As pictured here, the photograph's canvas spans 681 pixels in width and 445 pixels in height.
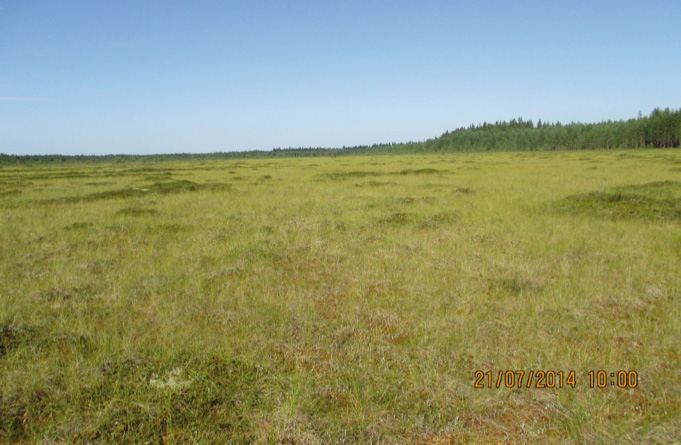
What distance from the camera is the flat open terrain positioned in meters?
3.36

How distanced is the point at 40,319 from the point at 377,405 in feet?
17.5

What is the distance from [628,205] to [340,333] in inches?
539

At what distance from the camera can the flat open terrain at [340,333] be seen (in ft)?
11.0

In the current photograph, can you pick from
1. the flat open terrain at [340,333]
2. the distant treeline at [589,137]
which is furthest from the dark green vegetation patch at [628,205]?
the distant treeline at [589,137]

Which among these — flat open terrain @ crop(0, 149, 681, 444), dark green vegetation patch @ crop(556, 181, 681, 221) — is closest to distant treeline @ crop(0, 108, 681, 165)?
dark green vegetation patch @ crop(556, 181, 681, 221)

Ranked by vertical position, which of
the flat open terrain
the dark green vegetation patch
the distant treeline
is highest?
the distant treeline

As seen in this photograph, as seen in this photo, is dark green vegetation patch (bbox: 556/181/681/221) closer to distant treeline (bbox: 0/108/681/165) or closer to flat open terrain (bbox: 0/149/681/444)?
flat open terrain (bbox: 0/149/681/444)

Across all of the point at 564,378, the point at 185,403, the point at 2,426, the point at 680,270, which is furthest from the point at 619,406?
the point at 2,426

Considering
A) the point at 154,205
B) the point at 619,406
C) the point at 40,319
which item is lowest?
the point at 619,406

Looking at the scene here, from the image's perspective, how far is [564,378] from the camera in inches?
155

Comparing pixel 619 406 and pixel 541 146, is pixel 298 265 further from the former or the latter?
pixel 541 146

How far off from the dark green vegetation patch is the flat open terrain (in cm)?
141

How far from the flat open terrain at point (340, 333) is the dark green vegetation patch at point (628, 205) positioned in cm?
141

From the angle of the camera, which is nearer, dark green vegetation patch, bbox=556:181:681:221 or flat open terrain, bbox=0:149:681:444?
flat open terrain, bbox=0:149:681:444
